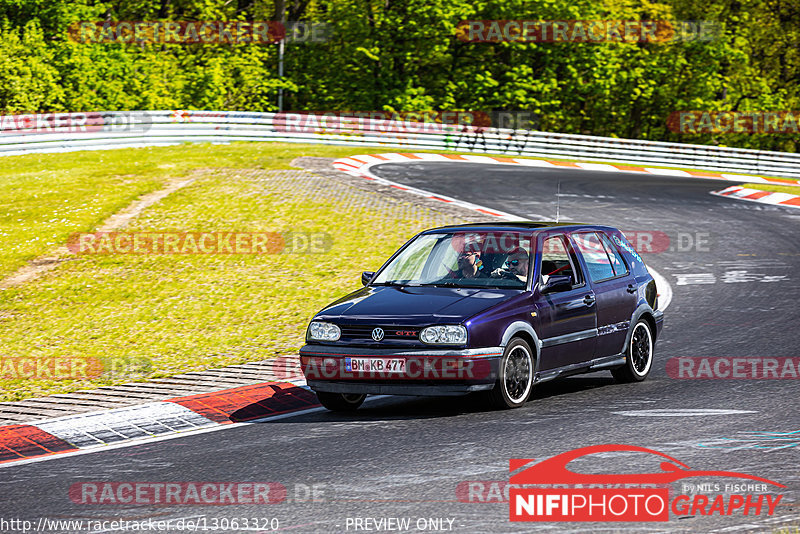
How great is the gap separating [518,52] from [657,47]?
29.8ft

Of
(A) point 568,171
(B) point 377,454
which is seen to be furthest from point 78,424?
(A) point 568,171

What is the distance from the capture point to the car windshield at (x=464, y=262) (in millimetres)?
8984

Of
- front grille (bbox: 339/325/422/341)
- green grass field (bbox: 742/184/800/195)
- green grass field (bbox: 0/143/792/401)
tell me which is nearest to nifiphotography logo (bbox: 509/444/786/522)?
front grille (bbox: 339/325/422/341)

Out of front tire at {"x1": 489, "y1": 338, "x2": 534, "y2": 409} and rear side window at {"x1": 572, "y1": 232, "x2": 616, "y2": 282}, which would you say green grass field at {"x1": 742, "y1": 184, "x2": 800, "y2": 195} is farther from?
front tire at {"x1": 489, "y1": 338, "x2": 534, "y2": 409}

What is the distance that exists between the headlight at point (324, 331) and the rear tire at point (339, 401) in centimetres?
50

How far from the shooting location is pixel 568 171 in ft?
100

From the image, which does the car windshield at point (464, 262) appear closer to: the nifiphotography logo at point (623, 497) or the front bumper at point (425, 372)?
the front bumper at point (425, 372)

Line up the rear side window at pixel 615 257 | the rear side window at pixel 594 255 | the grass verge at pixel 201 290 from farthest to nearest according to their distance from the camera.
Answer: the grass verge at pixel 201 290
the rear side window at pixel 615 257
the rear side window at pixel 594 255

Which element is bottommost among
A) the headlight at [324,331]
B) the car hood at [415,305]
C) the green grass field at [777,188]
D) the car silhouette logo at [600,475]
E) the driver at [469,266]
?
the car silhouette logo at [600,475]

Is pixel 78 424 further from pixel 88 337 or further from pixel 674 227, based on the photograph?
pixel 674 227

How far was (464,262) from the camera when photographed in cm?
919

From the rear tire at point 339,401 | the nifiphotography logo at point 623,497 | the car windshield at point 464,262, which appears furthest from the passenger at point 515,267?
the nifiphotography logo at point 623,497

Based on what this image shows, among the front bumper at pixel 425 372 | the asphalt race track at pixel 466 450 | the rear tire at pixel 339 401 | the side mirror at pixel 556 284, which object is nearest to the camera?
the asphalt race track at pixel 466 450

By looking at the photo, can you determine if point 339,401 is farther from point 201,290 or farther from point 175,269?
point 175,269
